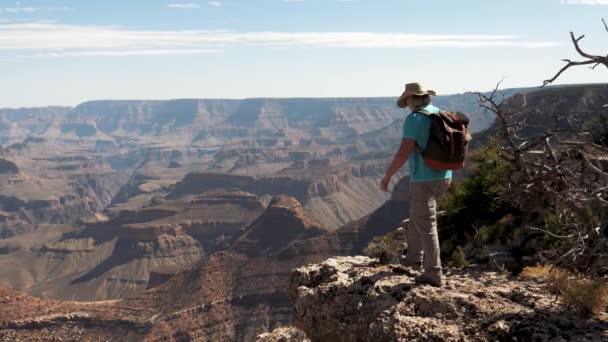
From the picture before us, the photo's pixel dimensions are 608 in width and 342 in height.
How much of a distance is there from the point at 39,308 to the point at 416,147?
76673 mm

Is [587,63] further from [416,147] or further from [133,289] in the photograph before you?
[133,289]

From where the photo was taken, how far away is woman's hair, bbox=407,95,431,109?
747 centimetres

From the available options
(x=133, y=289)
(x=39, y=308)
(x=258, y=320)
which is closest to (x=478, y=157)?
(x=258, y=320)

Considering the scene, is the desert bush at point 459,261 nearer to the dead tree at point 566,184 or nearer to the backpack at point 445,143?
the dead tree at point 566,184

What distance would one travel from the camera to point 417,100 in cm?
751

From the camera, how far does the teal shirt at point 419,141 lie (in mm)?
6988

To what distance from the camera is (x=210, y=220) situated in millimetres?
176000

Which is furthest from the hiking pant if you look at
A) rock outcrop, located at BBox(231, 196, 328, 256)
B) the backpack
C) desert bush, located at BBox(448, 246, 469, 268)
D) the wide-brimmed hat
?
rock outcrop, located at BBox(231, 196, 328, 256)

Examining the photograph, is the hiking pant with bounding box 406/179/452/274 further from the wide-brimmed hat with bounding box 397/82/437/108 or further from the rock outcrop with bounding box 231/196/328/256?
the rock outcrop with bounding box 231/196/328/256

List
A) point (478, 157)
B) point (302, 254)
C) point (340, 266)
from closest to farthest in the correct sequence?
point (340, 266)
point (478, 157)
point (302, 254)

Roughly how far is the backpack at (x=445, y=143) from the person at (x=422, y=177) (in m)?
0.09

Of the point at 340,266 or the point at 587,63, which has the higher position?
the point at 587,63

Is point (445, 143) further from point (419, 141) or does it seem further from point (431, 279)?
point (431, 279)

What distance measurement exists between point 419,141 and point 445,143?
0.34 meters
